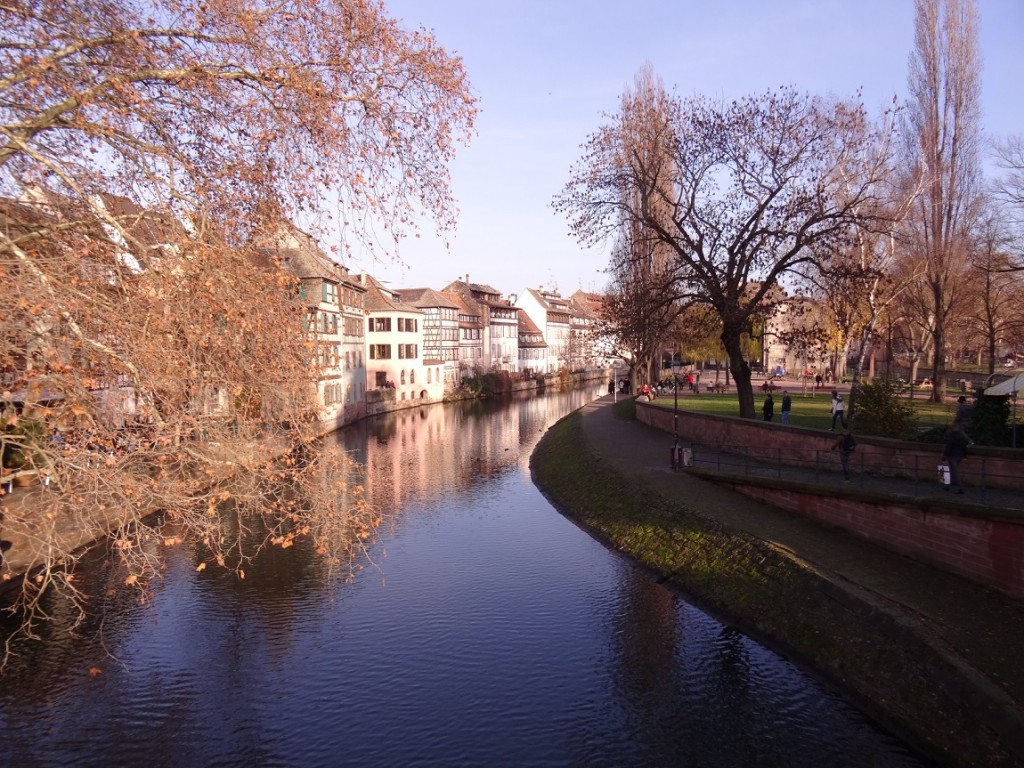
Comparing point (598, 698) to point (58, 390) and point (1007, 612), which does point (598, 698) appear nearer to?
point (1007, 612)

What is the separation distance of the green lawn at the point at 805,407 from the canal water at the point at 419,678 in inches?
601

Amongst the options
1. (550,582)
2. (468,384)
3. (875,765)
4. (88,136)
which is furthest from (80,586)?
(468,384)

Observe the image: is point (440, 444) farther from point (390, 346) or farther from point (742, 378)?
point (390, 346)

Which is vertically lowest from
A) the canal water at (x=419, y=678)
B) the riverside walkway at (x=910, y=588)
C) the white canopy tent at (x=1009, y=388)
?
the canal water at (x=419, y=678)

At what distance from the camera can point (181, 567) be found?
815 inches

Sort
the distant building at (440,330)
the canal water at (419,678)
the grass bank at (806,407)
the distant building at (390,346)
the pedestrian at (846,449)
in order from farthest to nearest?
the distant building at (440,330)
the distant building at (390,346)
the grass bank at (806,407)
the pedestrian at (846,449)
the canal water at (419,678)

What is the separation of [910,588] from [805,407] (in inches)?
1026

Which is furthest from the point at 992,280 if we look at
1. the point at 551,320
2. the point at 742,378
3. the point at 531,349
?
the point at 551,320

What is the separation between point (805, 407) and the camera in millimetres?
40375

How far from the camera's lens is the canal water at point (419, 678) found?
12164 mm

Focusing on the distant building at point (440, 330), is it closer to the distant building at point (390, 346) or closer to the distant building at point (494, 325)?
the distant building at point (390, 346)

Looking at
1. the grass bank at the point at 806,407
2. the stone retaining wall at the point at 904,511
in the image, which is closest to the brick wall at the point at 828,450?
the stone retaining wall at the point at 904,511

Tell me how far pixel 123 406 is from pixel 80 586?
13.9 meters

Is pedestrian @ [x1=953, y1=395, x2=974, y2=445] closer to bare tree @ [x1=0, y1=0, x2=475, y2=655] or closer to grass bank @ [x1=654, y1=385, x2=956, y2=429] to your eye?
grass bank @ [x1=654, y1=385, x2=956, y2=429]
